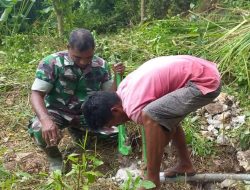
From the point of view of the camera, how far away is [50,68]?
119 inches

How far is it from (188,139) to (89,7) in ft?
14.7

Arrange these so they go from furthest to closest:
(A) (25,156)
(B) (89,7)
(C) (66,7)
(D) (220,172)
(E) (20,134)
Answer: (B) (89,7), (C) (66,7), (E) (20,134), (A) (25,156), (D) (220,172)

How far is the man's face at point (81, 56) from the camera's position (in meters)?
2.93

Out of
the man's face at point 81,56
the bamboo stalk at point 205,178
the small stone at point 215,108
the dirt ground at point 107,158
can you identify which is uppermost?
the man's face at point 81,56

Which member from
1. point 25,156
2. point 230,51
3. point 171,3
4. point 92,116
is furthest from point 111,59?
point 171,3

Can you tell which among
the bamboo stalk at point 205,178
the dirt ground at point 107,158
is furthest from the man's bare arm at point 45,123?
the bamboo stalk at point 205,178

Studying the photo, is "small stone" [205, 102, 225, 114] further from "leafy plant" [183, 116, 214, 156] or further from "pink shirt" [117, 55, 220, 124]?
"pink shirt" [117, 55, 220, 124]

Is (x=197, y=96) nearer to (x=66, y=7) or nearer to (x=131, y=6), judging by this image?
(x=66, y=7)

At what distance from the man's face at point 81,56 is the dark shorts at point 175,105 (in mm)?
792

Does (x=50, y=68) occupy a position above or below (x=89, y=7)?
above

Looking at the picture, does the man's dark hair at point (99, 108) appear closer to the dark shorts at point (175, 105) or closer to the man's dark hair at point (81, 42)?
the dark shorts at point (175, 105)

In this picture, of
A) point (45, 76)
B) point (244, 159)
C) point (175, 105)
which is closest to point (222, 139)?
point (244, 159)

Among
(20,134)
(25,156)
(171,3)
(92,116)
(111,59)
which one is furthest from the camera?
(171,3)

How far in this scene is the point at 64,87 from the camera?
3141 millimetres
